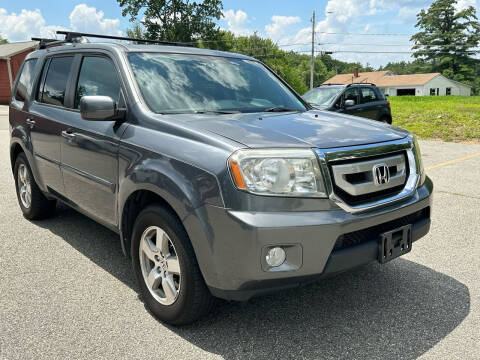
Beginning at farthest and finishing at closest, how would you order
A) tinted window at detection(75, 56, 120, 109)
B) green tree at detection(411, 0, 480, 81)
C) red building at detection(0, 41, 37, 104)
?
green tree at detection(411, 0, 480, 81) < red building at detection(0, 41, 37, 104) < tinted window at detection(75, 56, 120, 109)

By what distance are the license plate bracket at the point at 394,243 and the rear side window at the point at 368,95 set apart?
10.6 metres

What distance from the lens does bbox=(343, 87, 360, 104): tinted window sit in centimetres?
1234

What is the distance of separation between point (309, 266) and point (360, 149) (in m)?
0.79

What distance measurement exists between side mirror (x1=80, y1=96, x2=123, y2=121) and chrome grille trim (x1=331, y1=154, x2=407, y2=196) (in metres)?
1.59

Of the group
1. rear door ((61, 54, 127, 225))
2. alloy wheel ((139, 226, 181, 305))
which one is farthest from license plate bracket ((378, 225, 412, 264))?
rear door ((61, 54, 127, 225))

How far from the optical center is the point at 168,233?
2801 millimetres

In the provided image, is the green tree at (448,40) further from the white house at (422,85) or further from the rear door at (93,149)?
the rear door at (93,149)

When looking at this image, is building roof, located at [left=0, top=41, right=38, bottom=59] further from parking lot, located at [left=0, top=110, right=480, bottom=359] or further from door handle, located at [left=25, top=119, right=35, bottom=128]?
parking lot, located at [left=0, top=110, right=480, bottom=359]

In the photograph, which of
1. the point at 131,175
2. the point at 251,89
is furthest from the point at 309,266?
the point at 251,89

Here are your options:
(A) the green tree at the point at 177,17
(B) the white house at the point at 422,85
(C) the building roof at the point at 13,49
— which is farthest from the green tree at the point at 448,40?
(C) the building roof at the point at 13,49

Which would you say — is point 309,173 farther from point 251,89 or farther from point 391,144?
point 251,89

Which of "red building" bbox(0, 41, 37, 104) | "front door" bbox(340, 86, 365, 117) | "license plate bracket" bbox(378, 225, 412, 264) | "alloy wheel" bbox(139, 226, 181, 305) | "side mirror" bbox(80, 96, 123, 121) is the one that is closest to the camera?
"license plate bracket" bbox(378, 225, 412, 264)

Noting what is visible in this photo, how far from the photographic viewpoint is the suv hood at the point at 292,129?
2699mm

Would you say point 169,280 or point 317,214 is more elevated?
point 317,214
